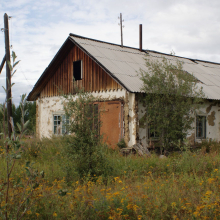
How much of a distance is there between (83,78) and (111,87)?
87.0 inches

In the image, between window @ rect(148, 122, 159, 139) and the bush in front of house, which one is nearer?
the bush in front of house

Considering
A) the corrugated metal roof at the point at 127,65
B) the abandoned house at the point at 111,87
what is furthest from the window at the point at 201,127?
the corrugated metal roof at the point at 127,65

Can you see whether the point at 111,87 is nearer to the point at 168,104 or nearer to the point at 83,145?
the point at 168,104

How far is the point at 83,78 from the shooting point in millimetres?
13273

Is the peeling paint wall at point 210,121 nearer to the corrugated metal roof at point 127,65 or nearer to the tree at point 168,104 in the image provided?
the corrugated metal roof at point 127,65

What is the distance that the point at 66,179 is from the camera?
642 centimetres

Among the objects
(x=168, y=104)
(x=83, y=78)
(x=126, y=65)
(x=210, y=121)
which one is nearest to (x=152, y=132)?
(x=168, y=104)

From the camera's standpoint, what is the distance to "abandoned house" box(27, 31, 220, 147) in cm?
1094

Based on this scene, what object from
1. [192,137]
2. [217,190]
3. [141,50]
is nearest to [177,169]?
[217,190]

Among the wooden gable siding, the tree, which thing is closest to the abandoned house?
the wooden gable siding

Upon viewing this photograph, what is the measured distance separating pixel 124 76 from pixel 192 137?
15.4ft

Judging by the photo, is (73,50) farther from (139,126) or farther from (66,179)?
(66,179)

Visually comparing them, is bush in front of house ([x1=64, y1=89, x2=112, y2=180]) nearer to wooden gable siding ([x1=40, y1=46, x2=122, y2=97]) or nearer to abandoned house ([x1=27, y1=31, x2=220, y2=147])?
abandoned house ([x1=27, y1=31, x2=220, y2=147])

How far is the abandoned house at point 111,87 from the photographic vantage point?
1094 cm
